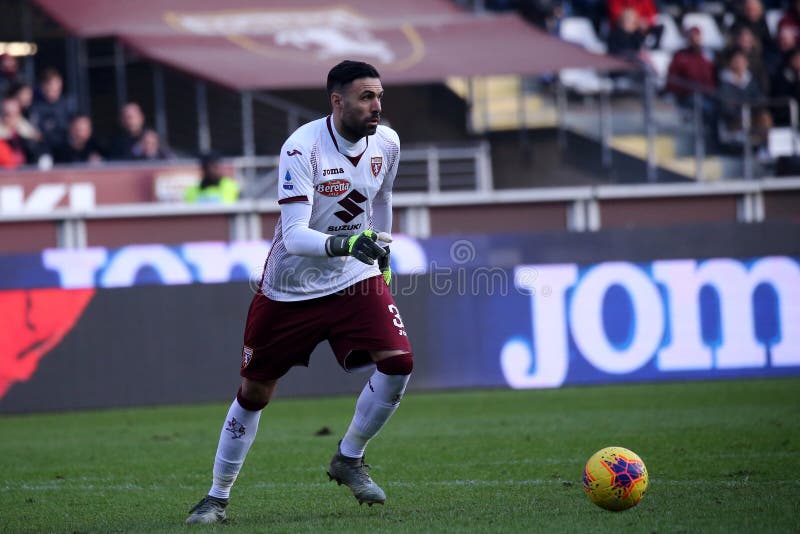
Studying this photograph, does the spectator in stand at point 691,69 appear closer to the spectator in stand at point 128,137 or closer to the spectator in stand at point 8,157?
the spectator in stand at point 128,137

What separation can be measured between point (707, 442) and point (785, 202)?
285 inches

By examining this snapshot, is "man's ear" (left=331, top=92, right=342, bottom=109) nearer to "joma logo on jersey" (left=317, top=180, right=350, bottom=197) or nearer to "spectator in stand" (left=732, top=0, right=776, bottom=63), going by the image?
"joma logo on jersey" (left=317, top=180, right=350, bottom=197)

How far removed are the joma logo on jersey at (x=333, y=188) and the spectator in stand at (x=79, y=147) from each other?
10564 millimetres

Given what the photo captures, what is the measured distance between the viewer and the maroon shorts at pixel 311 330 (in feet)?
22.2

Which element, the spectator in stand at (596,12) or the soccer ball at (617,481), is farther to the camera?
the spectator in stand at (596,12)

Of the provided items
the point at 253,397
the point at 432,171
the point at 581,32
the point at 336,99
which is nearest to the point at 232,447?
the point at 253,397

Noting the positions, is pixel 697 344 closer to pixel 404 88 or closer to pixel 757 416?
pixel 757 416

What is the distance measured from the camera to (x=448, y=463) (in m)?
8.73

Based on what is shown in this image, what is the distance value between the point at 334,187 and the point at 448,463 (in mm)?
2658

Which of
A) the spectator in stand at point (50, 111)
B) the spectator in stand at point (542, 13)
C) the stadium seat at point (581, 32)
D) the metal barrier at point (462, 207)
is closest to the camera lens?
the metal barrier at point (462, 207)

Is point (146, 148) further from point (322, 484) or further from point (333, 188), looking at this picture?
point (333, 188)

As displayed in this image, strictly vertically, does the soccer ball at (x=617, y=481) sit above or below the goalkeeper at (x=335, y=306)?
below

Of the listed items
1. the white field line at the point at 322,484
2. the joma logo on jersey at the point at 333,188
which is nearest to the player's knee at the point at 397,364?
the joma logo on jersey at the point at 333,188

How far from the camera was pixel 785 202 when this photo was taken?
15.8 m
